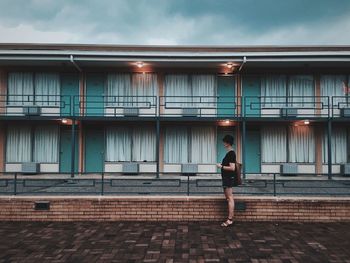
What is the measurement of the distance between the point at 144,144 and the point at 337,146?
9073 millimetres

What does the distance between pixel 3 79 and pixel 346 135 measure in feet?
53.7

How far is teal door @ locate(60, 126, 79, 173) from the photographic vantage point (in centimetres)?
1305

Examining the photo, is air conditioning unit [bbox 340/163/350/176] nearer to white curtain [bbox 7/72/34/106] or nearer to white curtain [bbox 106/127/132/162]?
white curtain [bbox 106/127/132/162]

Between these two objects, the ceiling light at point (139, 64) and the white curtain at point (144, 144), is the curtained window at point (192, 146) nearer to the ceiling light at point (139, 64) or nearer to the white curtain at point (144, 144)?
the white curtain at point (144, 144)

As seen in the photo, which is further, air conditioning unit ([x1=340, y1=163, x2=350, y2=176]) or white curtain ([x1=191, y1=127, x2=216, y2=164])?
white curtain ([x1=191, y1=127, x2=216, y2=164])

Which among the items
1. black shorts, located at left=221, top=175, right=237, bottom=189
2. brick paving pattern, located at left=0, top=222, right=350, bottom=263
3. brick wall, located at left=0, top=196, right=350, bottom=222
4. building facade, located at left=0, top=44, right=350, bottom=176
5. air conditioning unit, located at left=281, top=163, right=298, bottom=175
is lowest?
brick paving pattern, located at left=0, top=222, right=350, bottom=263

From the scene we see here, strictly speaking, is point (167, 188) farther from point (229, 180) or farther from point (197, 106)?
point (197, 106)

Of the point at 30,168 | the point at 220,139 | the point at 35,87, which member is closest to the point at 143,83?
the point at 220,139

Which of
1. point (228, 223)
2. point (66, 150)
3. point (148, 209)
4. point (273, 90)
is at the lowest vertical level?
point (228, 223)

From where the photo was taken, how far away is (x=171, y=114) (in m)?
13.1

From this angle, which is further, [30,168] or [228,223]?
[30,168]

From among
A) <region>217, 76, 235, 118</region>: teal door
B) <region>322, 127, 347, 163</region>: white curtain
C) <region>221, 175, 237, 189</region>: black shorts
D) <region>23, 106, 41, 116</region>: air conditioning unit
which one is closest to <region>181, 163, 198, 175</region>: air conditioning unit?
<region>217, 76, 235, 118</region>: teal door

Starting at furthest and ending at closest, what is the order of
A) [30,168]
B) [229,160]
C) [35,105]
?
[35,105], [30,168], [229,160]

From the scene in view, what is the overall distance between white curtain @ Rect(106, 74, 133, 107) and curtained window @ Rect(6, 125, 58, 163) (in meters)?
2.99
